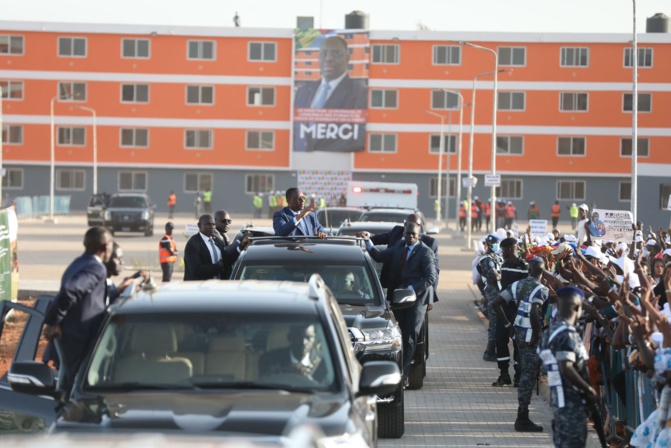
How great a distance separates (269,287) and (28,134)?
76.6m

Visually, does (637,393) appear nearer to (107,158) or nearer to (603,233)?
(603,233)

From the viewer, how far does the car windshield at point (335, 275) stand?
1168 cm

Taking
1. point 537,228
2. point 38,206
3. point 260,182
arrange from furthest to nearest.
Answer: point 260,182 < point 38,206 < point 537,228

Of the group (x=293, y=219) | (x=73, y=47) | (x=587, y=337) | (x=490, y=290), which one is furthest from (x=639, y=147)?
(x=587, y=337)

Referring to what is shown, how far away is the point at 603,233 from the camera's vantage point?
2202 cm

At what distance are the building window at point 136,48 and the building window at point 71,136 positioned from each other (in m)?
5.83

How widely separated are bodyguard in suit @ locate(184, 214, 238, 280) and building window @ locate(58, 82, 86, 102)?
68147 mm

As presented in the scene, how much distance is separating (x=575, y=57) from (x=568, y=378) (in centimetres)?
7487

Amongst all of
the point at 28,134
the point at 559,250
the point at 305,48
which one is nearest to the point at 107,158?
the point at 28,134

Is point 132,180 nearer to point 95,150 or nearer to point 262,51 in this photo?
point 95,150

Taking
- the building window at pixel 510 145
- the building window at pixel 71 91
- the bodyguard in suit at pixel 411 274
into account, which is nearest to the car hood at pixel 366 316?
the bodyguard in suit at pixel 411 274

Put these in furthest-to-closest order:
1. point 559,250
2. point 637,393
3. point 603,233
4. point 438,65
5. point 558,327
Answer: point 438,65
point 603,233
point 559,250
point 637,393
point 558,327

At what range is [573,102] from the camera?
80.4 meters

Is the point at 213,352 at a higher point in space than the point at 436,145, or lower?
lower
